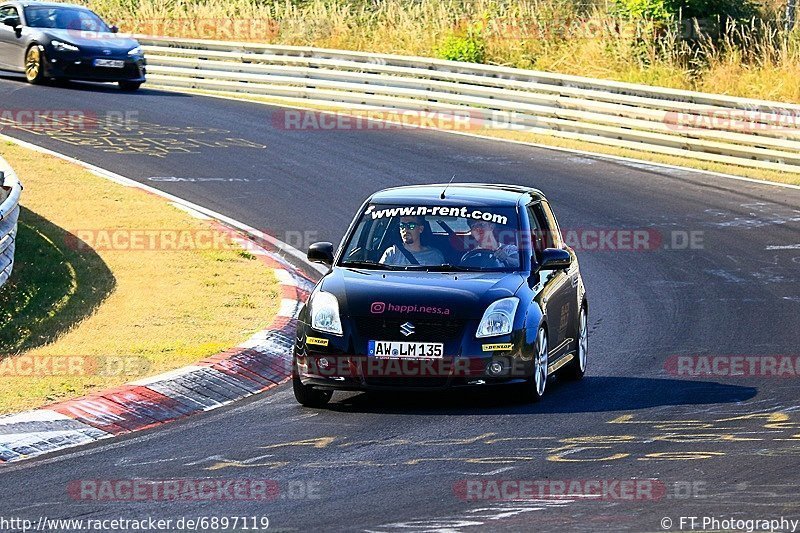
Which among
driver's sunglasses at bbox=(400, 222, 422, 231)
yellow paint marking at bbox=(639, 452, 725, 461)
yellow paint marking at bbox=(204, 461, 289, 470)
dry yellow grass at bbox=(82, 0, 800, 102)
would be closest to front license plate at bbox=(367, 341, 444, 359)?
driver's sunglasses at bbox=(400, 222, 422, 231)

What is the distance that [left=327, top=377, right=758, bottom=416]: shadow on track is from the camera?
10.3 metres

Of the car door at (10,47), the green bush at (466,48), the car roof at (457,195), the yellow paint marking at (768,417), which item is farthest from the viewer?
the green bush at (466,48)

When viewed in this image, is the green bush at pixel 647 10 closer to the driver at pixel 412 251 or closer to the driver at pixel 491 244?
the driver at pixel 491 244

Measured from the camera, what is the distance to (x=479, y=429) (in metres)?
9.59

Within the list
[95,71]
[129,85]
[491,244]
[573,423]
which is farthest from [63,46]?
[573,423]

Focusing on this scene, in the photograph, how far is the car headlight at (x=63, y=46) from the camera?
27.9 meters

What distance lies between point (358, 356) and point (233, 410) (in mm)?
981

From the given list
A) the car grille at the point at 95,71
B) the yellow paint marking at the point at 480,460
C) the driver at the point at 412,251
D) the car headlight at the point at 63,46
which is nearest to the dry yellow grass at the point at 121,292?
the driver at the point at 412,251

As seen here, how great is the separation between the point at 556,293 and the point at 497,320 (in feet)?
3.98

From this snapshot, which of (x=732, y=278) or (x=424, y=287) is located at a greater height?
(x=424, y=287)

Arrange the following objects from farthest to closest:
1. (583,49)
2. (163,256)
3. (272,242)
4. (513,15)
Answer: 1. (513,15)
2. (583,49)
3. (272,242)
4. (163,256)

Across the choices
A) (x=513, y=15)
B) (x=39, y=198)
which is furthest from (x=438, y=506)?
(x=513, y=15)

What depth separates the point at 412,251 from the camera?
11148mm

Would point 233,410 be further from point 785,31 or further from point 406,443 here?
point 785,31
